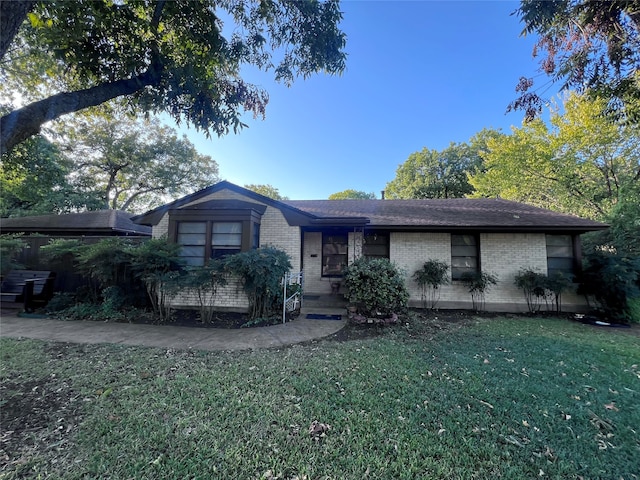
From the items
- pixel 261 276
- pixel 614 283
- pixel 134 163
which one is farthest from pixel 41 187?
pixel 614 283

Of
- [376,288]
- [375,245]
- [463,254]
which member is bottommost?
[376,288]

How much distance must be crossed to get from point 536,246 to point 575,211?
28.5 ft

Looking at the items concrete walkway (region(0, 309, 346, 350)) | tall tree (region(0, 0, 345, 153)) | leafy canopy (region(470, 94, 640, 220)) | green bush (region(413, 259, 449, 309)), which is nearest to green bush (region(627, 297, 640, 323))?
green bush (region(413, 259, 449, 309))

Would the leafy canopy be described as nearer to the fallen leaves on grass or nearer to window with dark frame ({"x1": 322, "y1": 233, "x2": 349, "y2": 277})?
window with dark frame ({"x1": 322, "y1": 233, "x2": 349, "y2": 277})

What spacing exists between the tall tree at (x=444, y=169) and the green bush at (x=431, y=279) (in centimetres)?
1795

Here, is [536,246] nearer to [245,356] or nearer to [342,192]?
[245,356]

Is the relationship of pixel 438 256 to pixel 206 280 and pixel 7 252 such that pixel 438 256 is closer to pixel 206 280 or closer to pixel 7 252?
pixel 206 280

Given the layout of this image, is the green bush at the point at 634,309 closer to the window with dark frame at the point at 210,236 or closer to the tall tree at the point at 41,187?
the window with dark frame at the point at 210,236

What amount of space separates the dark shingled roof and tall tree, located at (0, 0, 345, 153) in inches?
194

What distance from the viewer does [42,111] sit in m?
3.13

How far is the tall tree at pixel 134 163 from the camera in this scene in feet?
61.8

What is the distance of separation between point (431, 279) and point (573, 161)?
12351 millimetres

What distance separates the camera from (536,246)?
823 cm

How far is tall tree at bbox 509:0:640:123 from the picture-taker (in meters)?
5.67
